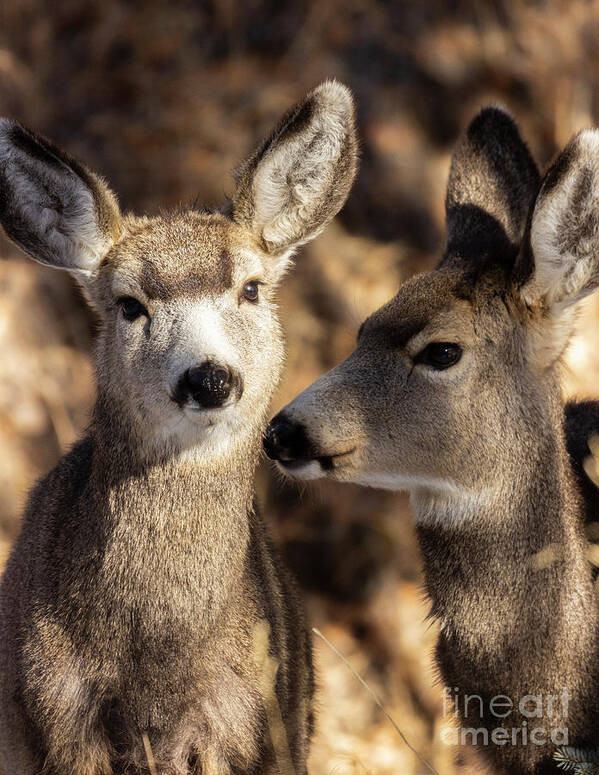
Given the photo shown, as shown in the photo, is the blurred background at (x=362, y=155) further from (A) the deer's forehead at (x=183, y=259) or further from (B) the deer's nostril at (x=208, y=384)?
(B) the deer's nostril at (x=208, y=384)

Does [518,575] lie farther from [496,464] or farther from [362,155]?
[362,155]

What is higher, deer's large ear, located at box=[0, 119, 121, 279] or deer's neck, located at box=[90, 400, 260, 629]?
deer's large ear, located at box=[0, 119, 121, 279]

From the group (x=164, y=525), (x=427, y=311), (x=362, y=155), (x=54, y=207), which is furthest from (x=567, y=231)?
(x=362, y=155)

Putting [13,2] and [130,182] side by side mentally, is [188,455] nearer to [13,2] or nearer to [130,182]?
[130,182]

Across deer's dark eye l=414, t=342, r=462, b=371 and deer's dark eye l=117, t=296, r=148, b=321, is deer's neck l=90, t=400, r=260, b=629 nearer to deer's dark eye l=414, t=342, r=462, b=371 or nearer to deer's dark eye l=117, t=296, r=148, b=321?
deer's dark eye l=117, t=296, r=148, b=321

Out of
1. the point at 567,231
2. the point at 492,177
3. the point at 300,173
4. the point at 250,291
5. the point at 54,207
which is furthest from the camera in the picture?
the point at 492,177

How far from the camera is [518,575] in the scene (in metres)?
4.31

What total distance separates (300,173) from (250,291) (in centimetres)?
65

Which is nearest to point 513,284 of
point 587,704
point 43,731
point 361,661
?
point 587,704

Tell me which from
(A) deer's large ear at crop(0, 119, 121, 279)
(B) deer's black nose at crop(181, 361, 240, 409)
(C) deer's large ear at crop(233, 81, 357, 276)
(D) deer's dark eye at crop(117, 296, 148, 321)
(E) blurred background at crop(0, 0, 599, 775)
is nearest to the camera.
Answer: (B) deer's black nose at crop(181, 361, 240, 409)

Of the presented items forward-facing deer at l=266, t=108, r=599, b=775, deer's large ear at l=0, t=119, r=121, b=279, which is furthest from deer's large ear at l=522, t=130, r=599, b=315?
deer's large ear at l=0, t=119, r=121, b=279

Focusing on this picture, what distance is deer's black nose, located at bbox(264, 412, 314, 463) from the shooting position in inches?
168

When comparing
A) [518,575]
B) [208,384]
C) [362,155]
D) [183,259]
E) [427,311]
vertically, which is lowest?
[518,575]

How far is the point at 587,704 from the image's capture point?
4328 millimetres
